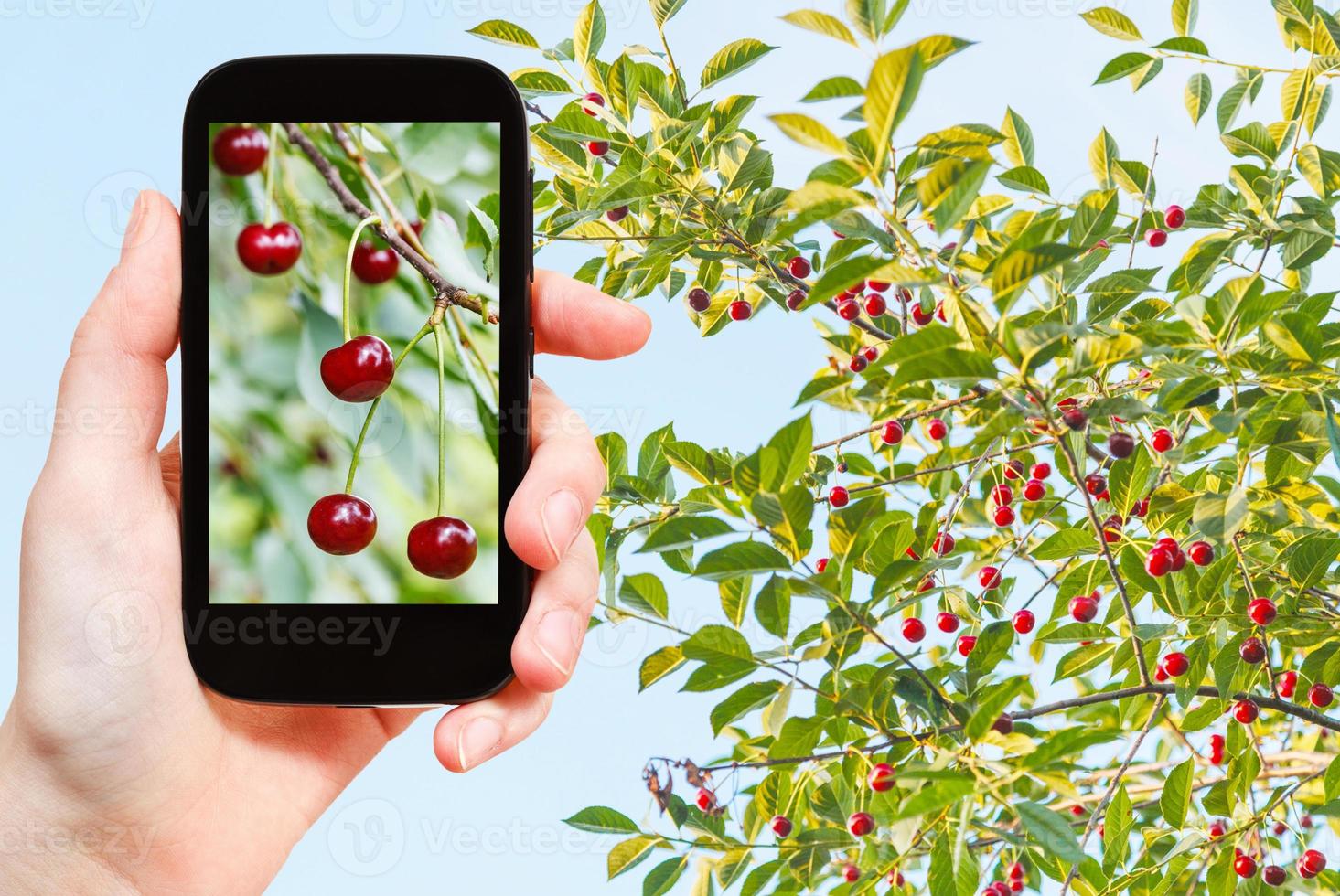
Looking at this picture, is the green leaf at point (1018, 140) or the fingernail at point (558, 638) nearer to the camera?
the fingernail at point (558, 638)

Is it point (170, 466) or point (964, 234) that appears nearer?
point (964, 234)

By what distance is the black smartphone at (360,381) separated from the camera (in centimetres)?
90

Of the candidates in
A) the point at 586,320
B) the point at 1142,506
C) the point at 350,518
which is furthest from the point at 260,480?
the point at 1142,506

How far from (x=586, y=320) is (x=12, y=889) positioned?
28.4 inches

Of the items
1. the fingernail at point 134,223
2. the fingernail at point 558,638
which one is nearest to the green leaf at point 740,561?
the fingernail at point 558,638

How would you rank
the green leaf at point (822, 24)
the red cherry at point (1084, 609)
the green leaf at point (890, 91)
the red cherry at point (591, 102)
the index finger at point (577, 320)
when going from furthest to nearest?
1. the red cherry at point (1084, 609)
2. the red cherry at point (591, 102)
3. the index finger at point (577, 320)
4. the green leaf at point (822, 24)
5. the green leaf at point (890, 91)

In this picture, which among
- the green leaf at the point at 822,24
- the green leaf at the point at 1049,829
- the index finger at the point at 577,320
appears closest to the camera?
the green leaf at the point at 1049,829

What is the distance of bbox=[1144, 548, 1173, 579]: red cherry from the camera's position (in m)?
1.07

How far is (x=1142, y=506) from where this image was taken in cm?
125

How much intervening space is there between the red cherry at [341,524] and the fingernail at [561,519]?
148mm

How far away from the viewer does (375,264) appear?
3.02ft

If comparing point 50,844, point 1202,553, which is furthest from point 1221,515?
point 50,844

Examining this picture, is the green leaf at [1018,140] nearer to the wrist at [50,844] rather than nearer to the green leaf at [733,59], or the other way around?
the green leaf at [733,59]

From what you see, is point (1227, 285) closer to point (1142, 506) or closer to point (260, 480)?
point (1142, 506)
